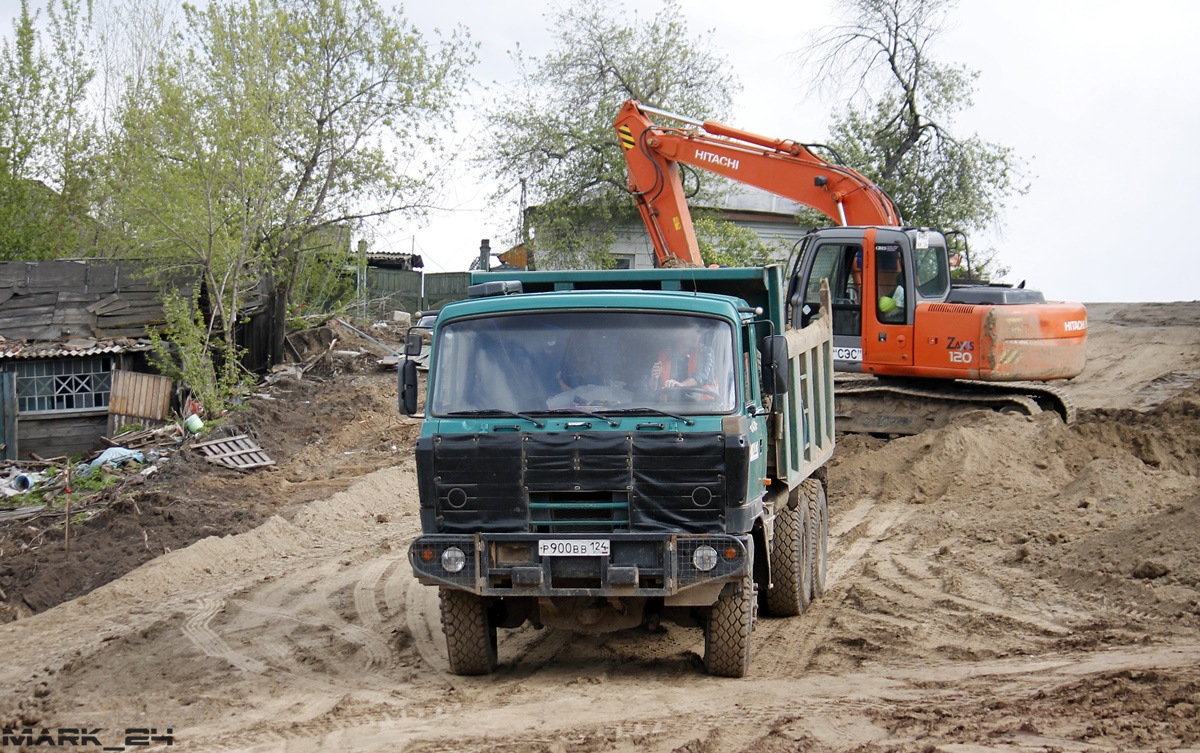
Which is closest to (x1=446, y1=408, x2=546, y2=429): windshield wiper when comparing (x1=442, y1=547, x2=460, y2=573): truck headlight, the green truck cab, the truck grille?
the green truck cab

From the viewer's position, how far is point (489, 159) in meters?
30.1

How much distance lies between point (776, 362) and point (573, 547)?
187 centimetres

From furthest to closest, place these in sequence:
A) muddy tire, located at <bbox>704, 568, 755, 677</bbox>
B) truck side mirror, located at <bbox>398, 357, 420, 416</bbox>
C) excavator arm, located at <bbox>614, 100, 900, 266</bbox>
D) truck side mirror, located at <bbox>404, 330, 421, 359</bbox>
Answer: excavator arm, located at <bbox>614, 100, 900, 266</bbox> → truck side mirror, located at <bbox>398, 357, 420, 416</bbox> → truck side mirror, located at <bbox>404, 330, 421, 359</bbox> → muddy tire, located at <bbox>704, 568, 755, 677</bbox>

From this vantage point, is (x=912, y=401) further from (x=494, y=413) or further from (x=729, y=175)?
(x=494, y=413)

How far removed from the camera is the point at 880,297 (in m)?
15.9

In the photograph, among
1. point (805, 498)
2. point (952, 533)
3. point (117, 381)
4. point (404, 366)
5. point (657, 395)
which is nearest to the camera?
point (657, 395)

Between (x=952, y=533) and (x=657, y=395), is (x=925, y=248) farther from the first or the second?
(x=657, y=395)

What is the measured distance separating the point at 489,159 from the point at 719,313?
23330 millimetres

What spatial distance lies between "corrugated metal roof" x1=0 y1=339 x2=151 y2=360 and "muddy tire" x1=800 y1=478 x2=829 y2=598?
17.4m

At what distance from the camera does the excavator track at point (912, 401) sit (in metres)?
16.5

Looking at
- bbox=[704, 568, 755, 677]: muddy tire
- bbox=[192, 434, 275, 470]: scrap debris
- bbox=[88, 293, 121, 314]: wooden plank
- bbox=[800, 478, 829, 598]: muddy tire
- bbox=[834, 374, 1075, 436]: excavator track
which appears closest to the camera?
bbox=[704, 568, 755, 677]: muddy tire

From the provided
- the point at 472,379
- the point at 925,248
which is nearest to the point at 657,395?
the point at 472,379

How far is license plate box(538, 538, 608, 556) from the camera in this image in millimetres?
7238

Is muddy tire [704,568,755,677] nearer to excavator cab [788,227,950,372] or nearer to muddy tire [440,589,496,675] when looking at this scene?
muddy tire [440,589,496,675]
